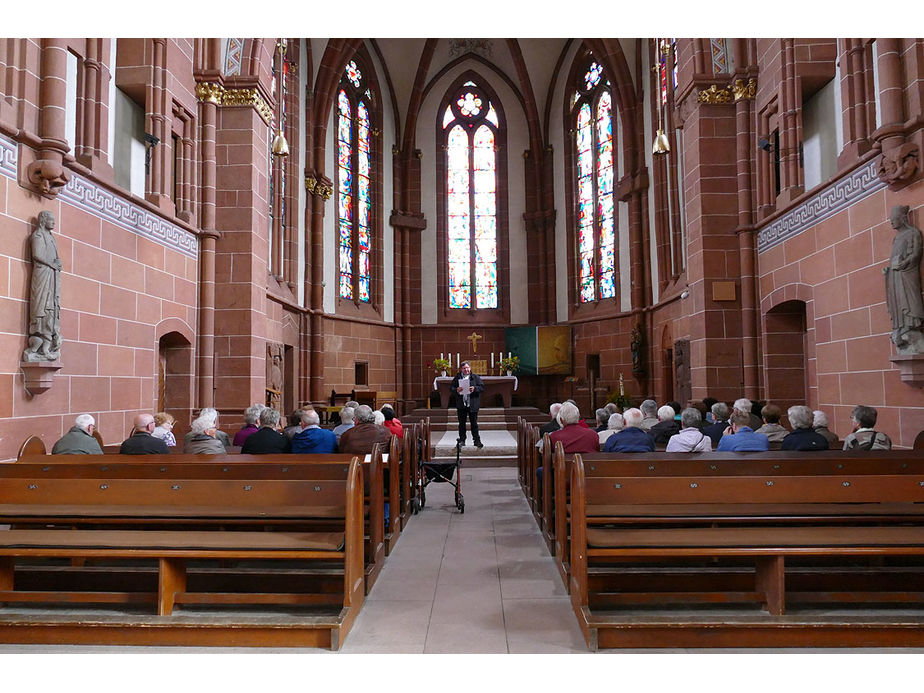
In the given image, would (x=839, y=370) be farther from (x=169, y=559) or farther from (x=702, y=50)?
(x=169, y=559)

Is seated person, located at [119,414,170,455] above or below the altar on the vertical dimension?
below

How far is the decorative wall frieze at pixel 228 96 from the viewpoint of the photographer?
33.8ft

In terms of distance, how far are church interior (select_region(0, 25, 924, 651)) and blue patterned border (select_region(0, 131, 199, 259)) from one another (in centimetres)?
4

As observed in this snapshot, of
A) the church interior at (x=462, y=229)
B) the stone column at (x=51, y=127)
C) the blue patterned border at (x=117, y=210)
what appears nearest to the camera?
the blue patterned border at (x=117, y=210)

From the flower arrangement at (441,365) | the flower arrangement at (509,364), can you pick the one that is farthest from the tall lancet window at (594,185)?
the flower arrangement at (441,365)

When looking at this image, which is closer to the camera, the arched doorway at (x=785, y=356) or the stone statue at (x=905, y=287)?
the stone statue at (x=905, y=287)

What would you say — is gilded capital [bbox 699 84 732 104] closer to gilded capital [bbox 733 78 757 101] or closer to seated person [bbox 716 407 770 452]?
gilded capital [bbox 733 78 757 101]

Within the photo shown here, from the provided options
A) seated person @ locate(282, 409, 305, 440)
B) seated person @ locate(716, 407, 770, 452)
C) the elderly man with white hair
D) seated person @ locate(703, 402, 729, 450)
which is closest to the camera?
seated person @ locate(716, 407, 770, 452)

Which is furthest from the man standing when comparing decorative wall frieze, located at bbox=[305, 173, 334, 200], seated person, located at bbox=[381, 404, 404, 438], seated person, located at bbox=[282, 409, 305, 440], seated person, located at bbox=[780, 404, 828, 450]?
decorative wall frieze, located at bbox=[305, 173, 334, 200]

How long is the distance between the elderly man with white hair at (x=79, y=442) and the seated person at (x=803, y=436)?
17.9 feet

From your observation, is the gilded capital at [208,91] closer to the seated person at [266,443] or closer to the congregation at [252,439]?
the congregation at [252,439]

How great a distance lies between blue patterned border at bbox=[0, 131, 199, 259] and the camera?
609 cm

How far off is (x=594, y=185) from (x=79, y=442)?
14.8 meters

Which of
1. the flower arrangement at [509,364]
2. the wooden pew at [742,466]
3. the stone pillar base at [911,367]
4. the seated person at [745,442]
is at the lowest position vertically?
the wooden pew at [742,466]
